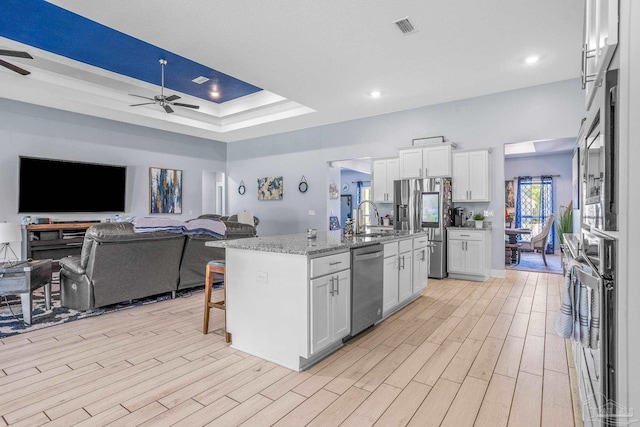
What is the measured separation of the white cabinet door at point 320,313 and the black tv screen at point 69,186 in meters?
6.76

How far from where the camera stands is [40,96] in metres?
5.91

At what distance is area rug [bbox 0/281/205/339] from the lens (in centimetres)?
325

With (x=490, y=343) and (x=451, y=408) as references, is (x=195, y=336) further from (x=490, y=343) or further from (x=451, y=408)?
(x=490, y=343)

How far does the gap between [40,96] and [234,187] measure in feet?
15.8

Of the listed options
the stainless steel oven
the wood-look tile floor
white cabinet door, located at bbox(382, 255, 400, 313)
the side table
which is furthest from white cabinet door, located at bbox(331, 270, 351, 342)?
the side table

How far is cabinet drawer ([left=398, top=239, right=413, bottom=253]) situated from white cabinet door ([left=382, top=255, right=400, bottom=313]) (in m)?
0.16

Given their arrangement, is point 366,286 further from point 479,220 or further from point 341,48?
point 479,220

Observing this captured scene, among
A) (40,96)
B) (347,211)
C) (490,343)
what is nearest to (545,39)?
(490,343)

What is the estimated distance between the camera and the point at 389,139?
689cm

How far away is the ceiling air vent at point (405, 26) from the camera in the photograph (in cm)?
354

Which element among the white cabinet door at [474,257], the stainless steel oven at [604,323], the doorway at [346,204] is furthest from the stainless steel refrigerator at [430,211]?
the doorway at [346,204]

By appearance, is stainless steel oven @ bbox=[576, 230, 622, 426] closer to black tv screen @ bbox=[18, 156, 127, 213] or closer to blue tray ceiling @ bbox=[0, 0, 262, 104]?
blue tray ceiling @ bbox=[0, 0, 262, 104]

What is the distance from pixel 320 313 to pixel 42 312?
330 centimetres

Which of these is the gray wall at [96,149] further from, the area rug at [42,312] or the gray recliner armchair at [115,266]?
the gray recliner armchair at [115,266]
